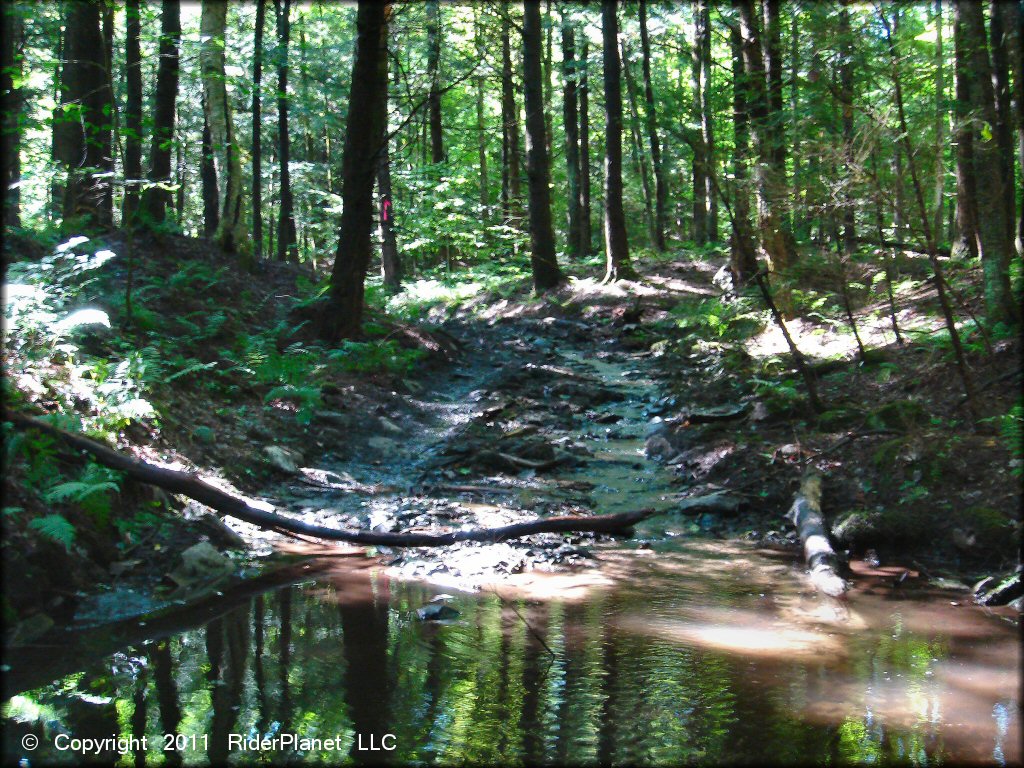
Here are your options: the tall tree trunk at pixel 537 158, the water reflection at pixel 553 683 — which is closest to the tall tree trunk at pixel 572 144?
the tall tree trunk at pixel 537 158

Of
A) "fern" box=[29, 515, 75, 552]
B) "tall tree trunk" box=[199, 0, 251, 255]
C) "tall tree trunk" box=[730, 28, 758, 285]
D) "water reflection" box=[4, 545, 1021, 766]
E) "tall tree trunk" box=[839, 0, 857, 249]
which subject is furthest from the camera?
"tall tree trunk" box=[199, 0, 251, 255]

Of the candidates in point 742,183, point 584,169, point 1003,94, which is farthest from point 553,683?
point 584,169

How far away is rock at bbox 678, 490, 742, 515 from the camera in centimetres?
775

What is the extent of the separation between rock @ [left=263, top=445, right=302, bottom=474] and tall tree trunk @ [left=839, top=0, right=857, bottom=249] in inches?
252

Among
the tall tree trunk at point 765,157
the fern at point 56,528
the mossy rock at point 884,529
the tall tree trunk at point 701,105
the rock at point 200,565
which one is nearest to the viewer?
the fern at point 56,528

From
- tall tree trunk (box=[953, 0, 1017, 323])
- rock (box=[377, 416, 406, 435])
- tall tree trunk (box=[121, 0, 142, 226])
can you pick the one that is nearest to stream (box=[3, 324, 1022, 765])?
rock (box=[377, 416, 406, 435])

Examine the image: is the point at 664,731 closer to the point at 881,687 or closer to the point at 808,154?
the point at 881,687

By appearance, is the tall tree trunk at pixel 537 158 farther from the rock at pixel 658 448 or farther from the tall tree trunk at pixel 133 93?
the rock at pixel 658 448

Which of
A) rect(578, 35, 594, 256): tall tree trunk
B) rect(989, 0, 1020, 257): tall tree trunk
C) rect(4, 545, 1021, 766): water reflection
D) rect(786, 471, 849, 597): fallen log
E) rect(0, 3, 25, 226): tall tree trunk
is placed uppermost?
rect(578, 35, 594, 256): tall tree trunk

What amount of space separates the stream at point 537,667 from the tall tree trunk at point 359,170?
5447 millimetres

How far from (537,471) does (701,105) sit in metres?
8.27

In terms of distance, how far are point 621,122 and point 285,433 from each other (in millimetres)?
12075

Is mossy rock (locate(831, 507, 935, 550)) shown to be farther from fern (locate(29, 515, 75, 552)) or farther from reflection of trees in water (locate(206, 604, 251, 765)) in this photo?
fern (locate(29, 515, 75, 552))

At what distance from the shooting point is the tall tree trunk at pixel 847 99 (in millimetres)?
7496
